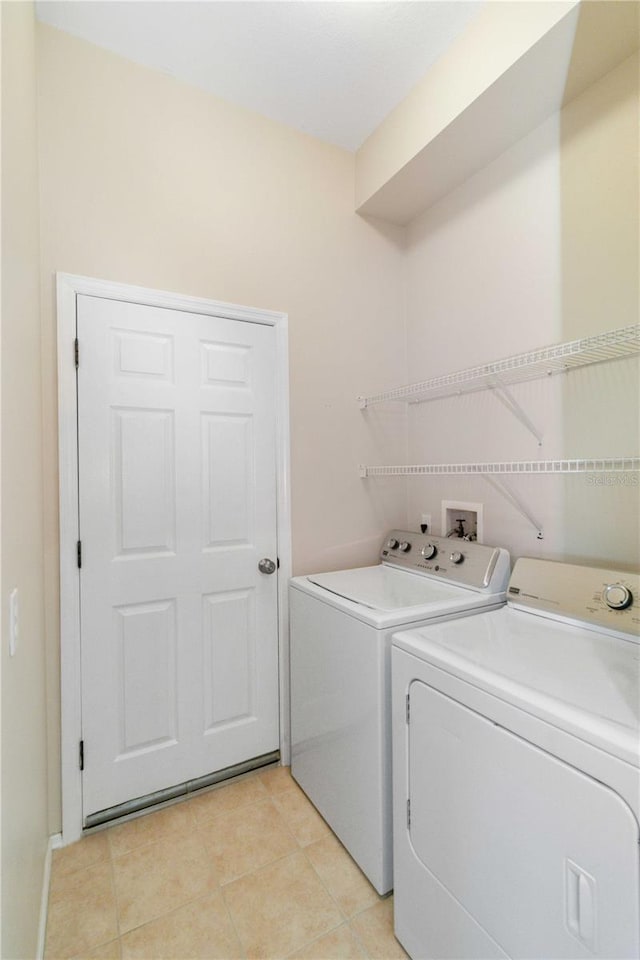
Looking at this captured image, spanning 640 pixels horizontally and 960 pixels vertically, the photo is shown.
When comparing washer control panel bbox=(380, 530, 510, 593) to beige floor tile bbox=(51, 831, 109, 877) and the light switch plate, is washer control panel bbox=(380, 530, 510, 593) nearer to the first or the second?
the light switch plate

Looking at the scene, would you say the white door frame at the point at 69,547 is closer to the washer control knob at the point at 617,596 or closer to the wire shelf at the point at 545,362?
the wire shelf at the point at 545,362

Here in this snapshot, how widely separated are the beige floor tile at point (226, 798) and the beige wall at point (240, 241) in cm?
51

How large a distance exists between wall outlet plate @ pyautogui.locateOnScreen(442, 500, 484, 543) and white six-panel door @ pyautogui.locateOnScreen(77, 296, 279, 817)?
856 mm

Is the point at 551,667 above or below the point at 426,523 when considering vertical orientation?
below

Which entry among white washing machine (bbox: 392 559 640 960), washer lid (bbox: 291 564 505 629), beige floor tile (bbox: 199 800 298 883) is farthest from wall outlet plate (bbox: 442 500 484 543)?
beige floor tile (bbox: 199 800 298 883)

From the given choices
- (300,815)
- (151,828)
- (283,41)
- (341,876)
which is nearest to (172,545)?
(151,828)

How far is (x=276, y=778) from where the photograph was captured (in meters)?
1.95

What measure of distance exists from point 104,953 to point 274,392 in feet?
6.46

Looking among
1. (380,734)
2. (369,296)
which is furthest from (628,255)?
(380,734)

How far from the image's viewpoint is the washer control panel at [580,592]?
1.24m

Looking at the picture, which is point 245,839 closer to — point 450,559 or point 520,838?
point 520,838

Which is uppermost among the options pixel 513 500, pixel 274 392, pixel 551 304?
pixel 551 304

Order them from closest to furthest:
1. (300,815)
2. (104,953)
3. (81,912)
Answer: (104,953) → (81,912) → (300,815)

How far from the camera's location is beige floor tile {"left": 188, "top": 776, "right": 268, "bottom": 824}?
5.73 feet
